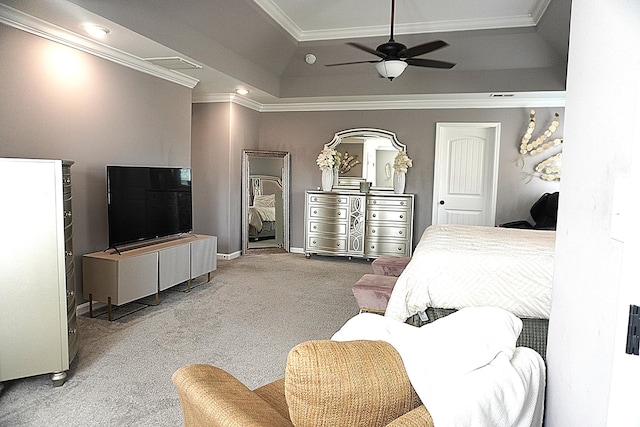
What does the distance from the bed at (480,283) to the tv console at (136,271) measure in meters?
2.32

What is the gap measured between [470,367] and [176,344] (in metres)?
2.65

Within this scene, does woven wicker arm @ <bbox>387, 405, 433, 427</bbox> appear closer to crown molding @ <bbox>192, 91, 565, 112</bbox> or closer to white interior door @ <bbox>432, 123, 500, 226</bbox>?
crown molding @ <bbox>192, 91, 565, 112</bbox>

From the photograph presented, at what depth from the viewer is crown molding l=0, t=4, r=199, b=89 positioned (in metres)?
3.13

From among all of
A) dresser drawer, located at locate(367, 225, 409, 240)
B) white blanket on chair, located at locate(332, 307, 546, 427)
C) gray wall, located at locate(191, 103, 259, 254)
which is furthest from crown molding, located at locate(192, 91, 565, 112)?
white blanket on chair, located at locate(332, 307, 546, 427)

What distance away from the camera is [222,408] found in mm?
1166

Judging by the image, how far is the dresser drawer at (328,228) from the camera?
21.3ft

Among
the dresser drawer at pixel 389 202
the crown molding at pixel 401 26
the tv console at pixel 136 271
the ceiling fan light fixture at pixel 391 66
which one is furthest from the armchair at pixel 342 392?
the dresser drawer at pixel 389 202

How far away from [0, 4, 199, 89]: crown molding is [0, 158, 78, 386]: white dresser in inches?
58.3

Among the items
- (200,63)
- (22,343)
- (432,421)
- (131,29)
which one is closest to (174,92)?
(200,63)

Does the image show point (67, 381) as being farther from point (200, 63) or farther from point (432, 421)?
point (200, 63)

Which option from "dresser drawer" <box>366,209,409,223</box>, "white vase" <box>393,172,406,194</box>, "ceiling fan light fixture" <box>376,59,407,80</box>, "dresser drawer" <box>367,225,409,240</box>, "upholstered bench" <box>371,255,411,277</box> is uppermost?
"ceiling fan light fixture" <box>376,59,407,80</box>

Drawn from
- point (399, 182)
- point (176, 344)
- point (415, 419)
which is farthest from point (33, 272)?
point (399, 182)

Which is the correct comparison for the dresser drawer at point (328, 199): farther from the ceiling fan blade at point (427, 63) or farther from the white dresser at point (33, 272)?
the white dresser at point (33, 272)

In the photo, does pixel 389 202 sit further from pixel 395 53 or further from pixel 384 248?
pixel 395 53
